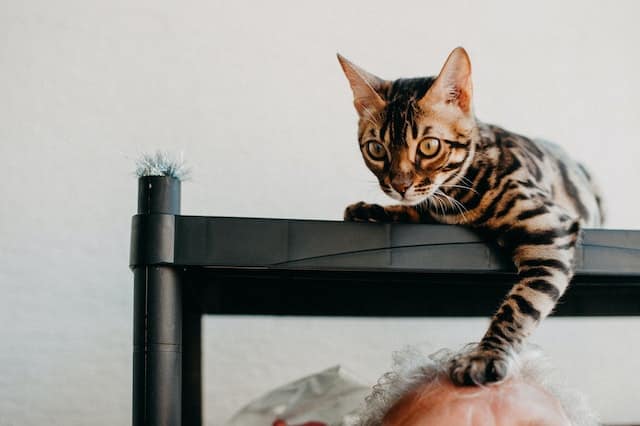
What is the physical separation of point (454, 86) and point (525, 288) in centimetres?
28

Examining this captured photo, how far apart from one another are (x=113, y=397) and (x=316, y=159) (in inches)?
23.5

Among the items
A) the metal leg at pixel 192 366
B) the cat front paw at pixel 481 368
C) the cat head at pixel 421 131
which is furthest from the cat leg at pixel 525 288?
the metal leg at pixel 192 366

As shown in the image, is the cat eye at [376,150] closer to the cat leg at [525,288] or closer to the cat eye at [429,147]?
the cat eye at [429,147]

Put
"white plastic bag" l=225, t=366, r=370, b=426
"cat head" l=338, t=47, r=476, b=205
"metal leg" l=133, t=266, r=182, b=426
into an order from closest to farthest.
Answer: "metal leg" l=133, t=266, r=182, b=426, "cat head" l=338, t=47, r=476, b=205, "white plastic bag" l=225, t=366, r=370, b=426

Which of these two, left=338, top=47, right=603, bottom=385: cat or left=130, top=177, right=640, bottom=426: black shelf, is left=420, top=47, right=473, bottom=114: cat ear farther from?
left=130, top=177, right=640, bottom=426: black shelf

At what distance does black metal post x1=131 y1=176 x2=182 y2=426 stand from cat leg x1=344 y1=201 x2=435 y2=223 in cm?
28

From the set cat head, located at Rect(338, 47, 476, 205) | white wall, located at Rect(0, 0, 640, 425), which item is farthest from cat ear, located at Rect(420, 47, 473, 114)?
white wall, located at Rect(0, 0, 640, 425)

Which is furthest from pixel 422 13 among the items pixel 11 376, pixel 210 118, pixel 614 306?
pixel 11 376

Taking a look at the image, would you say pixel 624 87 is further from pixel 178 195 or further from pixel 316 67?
pixel 178 195

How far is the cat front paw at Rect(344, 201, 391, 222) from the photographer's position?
1134mm

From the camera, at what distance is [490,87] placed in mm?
1737

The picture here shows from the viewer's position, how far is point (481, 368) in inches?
38.1

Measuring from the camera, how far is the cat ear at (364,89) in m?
1.11

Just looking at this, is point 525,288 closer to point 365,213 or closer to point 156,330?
point 365,213
